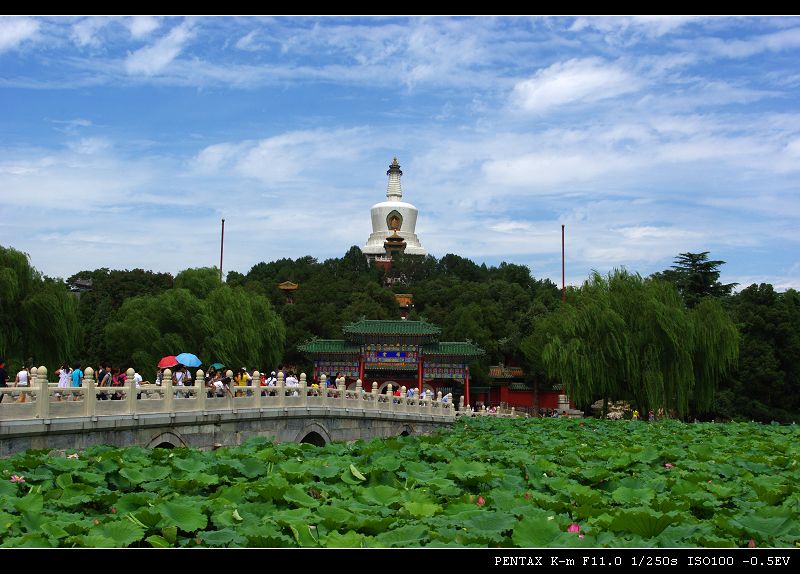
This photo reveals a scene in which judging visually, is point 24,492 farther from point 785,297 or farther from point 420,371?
point 785,297

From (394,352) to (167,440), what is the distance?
80.3ft

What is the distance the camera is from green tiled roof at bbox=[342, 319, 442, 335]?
39312mm

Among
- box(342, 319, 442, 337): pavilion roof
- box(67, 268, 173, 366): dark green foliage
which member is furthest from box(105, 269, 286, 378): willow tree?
box(67, 268, 173, 366): dark green foliage

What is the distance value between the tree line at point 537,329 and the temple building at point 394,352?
7.86 feet

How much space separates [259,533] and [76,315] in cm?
2258

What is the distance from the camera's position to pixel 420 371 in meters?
40.3

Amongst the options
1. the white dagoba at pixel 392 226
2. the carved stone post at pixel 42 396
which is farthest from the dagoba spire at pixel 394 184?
the carved stone post at pixel 42 396

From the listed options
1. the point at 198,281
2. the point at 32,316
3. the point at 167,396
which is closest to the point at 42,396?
the point at 167,396

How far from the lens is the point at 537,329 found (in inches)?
1555

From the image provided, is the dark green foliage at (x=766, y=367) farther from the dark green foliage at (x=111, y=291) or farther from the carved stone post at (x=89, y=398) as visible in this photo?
the dark green foliage at (x=111, y=291)

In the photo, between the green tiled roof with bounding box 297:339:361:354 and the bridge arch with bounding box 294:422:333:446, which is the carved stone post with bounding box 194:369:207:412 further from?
the green tiled roof with bounding box 297:339:361:354

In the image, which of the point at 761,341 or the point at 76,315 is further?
the point at 761,341

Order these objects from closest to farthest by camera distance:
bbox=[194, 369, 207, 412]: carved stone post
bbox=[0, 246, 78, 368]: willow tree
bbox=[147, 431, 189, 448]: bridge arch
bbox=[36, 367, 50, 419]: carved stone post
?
1. bbox=[36, 367, 50, 419]: carved stone post
2. bbox=[147, 431, 189, 448]: bridge arch
3. bbox=[194, 369, 207, 412]: carved stone post
4. bbox=[0, 246, 78, 368]: willow tree
